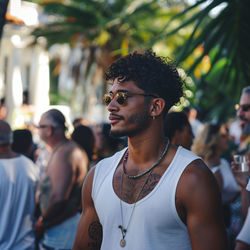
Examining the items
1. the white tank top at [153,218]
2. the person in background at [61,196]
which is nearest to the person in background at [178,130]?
the person in background at [61,196]

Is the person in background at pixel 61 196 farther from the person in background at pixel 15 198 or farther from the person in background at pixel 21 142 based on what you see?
the person in background at pixel 21 142

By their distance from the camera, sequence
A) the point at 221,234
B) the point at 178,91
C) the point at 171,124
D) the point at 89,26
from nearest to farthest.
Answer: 1. the point at 221,234
2. the point at 178,91
3. the point at 171,124
4. the point at 89,26

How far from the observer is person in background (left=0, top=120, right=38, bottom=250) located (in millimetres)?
4410

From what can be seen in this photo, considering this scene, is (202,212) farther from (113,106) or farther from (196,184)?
(113,106)

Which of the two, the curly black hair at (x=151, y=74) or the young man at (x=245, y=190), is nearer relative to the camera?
the curly black hair at (x=151, y=74)

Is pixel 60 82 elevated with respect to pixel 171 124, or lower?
elevated

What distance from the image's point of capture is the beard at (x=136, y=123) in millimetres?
2770

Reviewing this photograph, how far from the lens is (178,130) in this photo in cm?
434

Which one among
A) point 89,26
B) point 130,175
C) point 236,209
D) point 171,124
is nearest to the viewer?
point 130,175

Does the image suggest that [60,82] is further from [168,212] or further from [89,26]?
[168,212]

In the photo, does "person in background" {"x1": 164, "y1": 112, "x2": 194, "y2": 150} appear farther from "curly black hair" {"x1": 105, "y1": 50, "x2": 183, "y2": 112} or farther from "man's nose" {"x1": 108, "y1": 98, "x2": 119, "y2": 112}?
"man's nose" {"x1": 108, "y1": 98, "x2": 119, "y2": 112}

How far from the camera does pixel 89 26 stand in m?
17.3

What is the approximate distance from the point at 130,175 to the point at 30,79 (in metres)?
17.1

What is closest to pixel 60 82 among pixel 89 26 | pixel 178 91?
pixel 89 26
